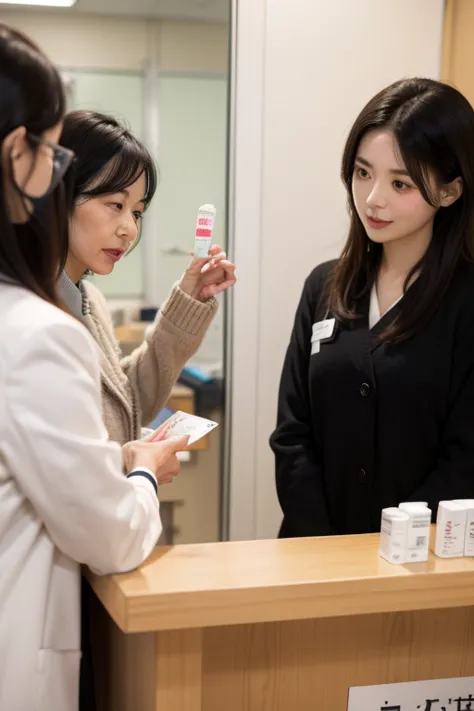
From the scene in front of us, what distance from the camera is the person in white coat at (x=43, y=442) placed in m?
1.01

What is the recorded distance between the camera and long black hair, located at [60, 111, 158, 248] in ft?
5.15

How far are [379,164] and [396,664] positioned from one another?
0.94 meters

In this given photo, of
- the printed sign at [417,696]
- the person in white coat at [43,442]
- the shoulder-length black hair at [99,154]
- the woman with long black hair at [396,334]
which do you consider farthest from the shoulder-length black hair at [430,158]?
the person in white coat at [43,442]

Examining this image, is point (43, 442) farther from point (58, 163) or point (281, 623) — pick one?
point (281, 623)

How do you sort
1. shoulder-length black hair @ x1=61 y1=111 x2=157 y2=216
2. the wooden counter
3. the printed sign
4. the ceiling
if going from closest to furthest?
the wooden counter → the printed sign → shoulder-length black hair @ x1=61 y1=111 x2=157 y2=216 → the ceiling

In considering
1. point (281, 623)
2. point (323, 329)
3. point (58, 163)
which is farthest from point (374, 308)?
point (58, 163)

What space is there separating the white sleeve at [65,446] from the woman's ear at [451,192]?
3.04ft

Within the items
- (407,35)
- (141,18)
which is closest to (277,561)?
(407,35)

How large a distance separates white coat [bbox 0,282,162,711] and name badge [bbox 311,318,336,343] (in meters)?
0.74

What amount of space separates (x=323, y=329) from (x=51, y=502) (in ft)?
3.07

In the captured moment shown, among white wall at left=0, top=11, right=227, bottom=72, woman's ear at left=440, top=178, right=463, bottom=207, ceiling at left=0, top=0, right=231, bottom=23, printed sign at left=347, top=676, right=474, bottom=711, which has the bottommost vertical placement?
printed sign at left=347, top=676, right=474, bottom=711

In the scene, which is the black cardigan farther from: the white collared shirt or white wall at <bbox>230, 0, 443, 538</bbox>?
white wall at <bbox>230, 0, 443, 538</bbox>

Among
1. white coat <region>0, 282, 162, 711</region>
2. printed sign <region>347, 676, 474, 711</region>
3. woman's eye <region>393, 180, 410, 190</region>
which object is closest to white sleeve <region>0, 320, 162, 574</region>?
white coat <region>0, 282, 162, 711</region>

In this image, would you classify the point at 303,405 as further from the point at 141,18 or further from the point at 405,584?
the point at 141,18
